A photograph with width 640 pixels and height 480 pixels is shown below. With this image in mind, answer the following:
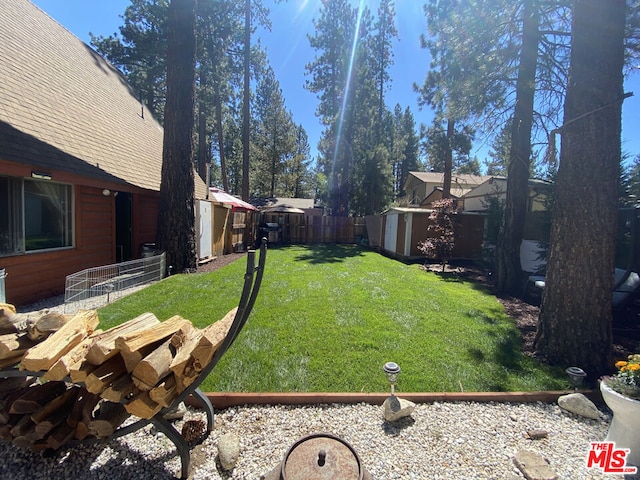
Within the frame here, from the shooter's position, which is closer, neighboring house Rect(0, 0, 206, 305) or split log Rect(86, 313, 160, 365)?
split log Rect(86, 313, 160, 365)

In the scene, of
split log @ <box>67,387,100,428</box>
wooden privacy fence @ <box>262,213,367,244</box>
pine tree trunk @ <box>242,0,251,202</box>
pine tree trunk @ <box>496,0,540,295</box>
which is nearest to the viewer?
split log @ <box>67,387,100,428</box>

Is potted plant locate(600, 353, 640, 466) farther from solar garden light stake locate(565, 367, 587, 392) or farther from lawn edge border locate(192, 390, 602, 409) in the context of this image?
solar garden light stake locate(565, 367, 587, 392)

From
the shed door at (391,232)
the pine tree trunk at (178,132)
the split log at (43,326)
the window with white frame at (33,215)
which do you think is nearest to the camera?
the split log at (43,326)

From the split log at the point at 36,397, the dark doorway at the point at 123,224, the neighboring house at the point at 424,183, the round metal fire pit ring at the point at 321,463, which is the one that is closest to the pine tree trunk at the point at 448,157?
the neighboring house at the point at 424,183

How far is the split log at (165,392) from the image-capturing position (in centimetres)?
160

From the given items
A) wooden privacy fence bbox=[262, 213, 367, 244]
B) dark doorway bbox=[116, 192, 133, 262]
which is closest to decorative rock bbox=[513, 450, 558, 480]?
dark doorway bbox=[116, 192, 133, 262]

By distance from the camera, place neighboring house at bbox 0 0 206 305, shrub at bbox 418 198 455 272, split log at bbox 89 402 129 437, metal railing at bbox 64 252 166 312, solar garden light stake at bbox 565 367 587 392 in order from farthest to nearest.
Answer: shrub at bbox 418 198 455 272, metal railing at bbox 64 252 166 312, neighboring house at bbox 0 0 206 305, solar garden light stake at bbox 565 367 587 392, split log at bbox 89 402 129 437

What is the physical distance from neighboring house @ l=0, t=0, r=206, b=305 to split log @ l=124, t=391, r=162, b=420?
4.73 m

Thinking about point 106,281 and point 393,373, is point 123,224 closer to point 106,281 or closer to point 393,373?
point 106,281

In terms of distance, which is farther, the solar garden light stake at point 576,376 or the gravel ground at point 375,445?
the solar garden light stake at point 576,376

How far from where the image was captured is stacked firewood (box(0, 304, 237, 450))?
1.60 metres

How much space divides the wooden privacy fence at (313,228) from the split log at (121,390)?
1503 centimetres

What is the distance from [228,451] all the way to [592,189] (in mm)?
4234

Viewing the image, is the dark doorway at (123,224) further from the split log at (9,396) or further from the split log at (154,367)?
the split log at (154,367)
